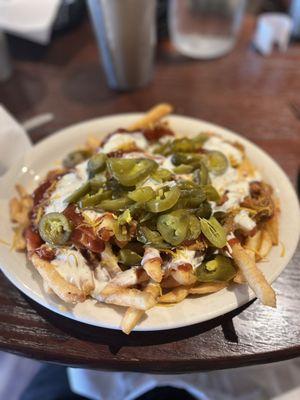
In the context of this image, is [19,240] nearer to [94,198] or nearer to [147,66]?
[94,198]

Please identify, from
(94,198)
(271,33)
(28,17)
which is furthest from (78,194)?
(271,33)

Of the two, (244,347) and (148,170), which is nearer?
(244,347)

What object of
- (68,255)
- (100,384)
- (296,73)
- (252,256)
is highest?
(68,255)

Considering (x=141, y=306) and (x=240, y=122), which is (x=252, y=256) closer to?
(x=141, y=306)

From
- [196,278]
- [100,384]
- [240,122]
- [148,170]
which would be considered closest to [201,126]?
[240,122]

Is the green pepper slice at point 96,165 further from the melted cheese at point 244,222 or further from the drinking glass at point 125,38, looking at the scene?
the drinking glass at point 125,38

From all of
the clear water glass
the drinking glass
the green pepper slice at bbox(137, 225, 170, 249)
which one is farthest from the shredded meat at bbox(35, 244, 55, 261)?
the clear water glass

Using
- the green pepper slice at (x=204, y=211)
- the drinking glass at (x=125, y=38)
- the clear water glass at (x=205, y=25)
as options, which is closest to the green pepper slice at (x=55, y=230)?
the green pepper slice at (x=204, y=211)
